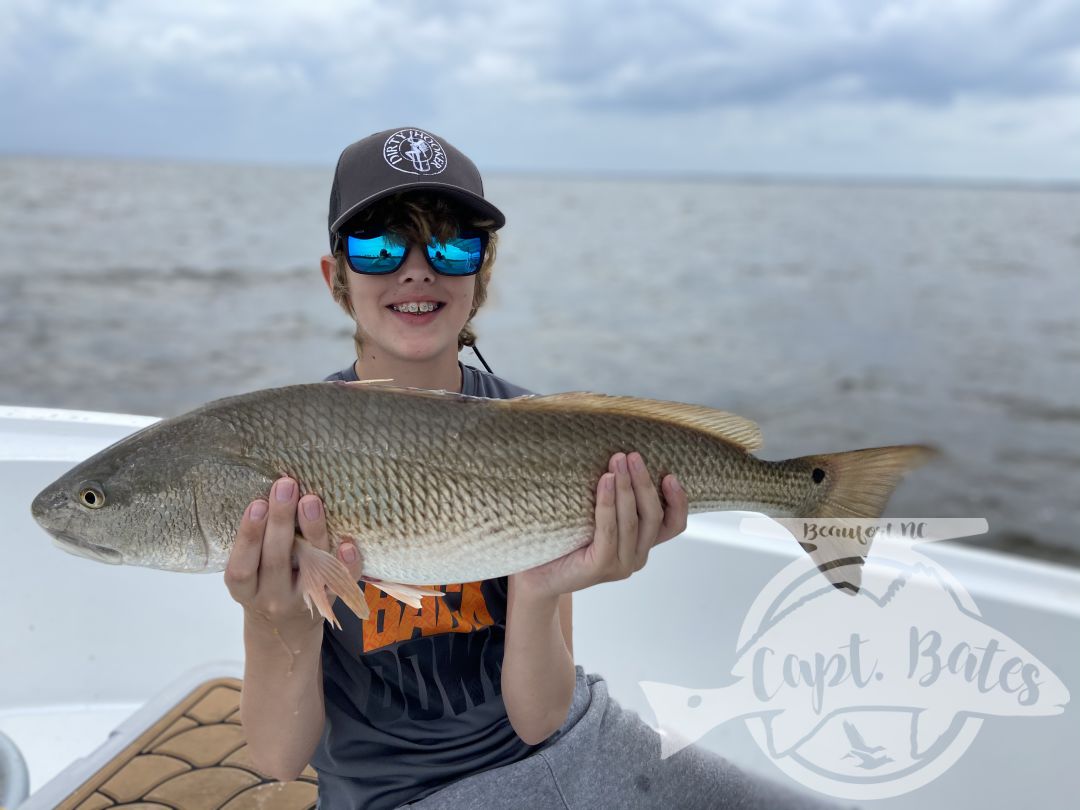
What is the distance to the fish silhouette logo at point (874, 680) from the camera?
3338 mm

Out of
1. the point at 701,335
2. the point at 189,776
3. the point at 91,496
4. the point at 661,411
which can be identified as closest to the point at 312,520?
the point at 91,496

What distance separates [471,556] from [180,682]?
216 cm

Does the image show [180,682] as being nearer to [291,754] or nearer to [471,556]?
[291,754]

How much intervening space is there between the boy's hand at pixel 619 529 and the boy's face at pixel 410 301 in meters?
0.70

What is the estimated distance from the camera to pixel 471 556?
219 cm

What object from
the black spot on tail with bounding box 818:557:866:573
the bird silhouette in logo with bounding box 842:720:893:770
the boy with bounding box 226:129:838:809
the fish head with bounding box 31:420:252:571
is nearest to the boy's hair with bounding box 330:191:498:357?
the boy with bounding box 226:129:838:809

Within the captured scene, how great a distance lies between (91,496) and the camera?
2.17 metres

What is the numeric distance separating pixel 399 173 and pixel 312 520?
101 cm

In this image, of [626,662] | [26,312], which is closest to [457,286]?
[626,662]

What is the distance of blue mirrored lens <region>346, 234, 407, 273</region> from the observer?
246 centimetres

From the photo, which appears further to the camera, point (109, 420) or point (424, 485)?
point (109, 420)

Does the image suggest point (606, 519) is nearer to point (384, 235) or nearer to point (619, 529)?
point (619, 529)

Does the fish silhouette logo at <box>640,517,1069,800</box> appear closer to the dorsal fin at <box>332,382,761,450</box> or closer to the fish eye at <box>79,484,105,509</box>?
the dorsal fin at <box>332,382,761,450</box>

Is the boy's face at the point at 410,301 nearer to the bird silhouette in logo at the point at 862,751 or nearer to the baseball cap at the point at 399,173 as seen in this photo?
the baseball cap at the point at 399,173
